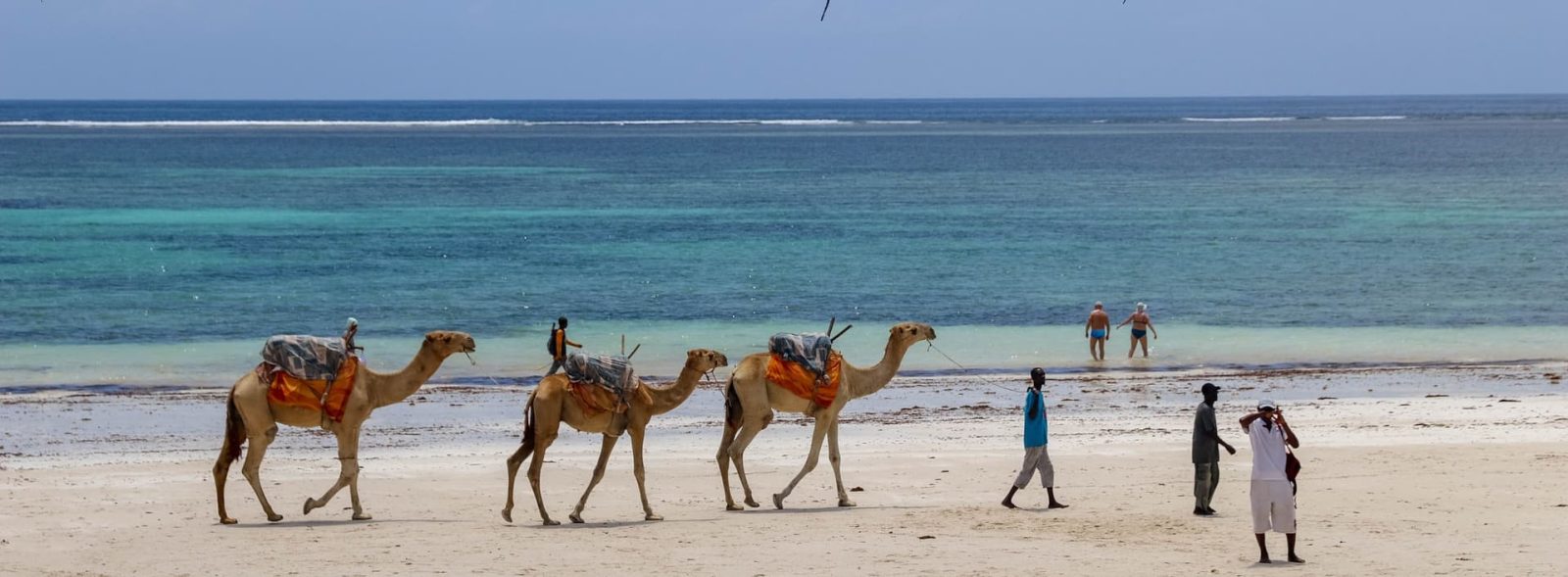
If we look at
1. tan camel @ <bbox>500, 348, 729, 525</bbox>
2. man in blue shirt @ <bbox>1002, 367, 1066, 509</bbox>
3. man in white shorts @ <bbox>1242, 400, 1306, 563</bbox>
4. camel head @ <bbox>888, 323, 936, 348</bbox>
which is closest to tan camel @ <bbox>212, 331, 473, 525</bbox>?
tan camel @ <bbox>500, 348, 729, 525</bbox>

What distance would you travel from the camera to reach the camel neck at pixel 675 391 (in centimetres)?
1470

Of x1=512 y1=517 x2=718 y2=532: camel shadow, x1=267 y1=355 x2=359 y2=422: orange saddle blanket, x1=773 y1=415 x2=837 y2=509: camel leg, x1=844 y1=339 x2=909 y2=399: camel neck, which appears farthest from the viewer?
x1=844 y1=339 x2=909 y2=399: camel neck

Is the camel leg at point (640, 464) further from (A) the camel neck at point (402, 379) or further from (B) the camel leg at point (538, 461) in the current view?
(A) the camel neck at point (402, 379)

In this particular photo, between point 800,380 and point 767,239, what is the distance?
39.0 metres

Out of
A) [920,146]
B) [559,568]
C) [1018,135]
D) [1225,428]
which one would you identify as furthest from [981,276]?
[1018,135]

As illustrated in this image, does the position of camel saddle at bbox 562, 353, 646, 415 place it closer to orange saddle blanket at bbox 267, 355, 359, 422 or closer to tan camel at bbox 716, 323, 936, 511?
tan camel at bbox 716, 323, 936, 511

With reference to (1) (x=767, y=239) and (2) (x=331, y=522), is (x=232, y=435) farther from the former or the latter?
(1) (x=767, y=239)

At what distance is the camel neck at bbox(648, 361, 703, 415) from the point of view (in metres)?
14.7

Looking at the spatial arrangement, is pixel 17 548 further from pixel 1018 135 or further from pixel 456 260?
pixel 1018 135

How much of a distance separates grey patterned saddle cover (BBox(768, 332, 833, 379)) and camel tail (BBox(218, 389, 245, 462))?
14.4 feet

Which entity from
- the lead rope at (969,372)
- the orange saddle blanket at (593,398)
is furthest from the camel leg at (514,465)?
the lead rope at (969,372)

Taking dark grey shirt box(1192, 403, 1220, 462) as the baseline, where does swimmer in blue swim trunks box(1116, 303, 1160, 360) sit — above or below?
above

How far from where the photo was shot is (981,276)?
4278 centimetres

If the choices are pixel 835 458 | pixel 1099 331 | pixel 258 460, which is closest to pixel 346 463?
pixel 258 460
